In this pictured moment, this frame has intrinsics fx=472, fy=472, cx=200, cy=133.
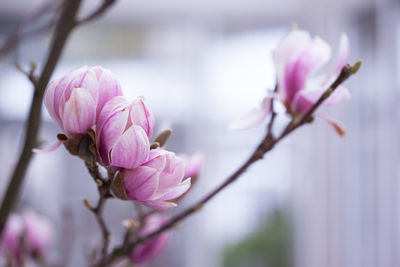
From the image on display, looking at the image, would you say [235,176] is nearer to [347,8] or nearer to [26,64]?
[347,8]

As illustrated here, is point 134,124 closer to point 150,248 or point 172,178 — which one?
point 172,178

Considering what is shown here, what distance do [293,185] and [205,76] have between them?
0.90 m

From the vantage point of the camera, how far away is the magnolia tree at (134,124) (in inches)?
9.6

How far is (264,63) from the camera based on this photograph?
10.1 feet

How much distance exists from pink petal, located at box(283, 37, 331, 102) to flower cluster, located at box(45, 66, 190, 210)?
4.9 inches

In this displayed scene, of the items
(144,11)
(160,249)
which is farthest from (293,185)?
(160,249)

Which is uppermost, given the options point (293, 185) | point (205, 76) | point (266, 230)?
point (205, 76)

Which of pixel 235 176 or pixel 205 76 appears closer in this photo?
pixel 235 176

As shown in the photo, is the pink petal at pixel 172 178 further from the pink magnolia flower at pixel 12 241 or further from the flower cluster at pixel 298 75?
the pink magnolia flower at pixel 12 241

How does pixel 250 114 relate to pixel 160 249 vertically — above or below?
above

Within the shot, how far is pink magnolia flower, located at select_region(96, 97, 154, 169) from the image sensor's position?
237 mm

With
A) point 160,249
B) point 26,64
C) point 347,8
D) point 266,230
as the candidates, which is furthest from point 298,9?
point 160,249

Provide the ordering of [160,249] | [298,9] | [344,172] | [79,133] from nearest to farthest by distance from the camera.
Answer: [79,133], [160,249], [344,172], [298,9]

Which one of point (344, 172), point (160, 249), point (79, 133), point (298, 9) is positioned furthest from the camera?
point (298, 9)
